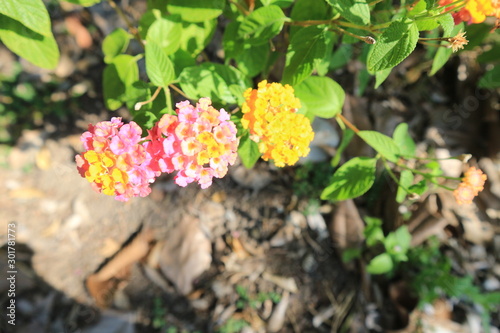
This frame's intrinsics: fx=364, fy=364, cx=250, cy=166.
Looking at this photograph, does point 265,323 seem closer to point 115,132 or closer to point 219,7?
point 115,132

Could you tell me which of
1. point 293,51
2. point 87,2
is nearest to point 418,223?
point 293,51

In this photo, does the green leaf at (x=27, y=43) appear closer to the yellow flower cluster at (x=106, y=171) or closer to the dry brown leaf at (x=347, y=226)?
the yellow flower cluster at (x=106, y=171)

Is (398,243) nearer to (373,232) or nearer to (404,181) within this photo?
(373,232)

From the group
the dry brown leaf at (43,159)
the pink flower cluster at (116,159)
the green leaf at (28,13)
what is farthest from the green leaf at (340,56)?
the dry brown leaf at (43,159)

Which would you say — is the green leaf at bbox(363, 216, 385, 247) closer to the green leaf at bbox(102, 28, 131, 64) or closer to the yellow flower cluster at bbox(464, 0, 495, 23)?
the yellow flower cluster at bbox(464, 0, 495, 23)

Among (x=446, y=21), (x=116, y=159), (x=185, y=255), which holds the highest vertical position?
(x=446, y=21)

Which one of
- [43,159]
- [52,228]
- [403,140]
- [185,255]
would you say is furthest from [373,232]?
[43,159]
